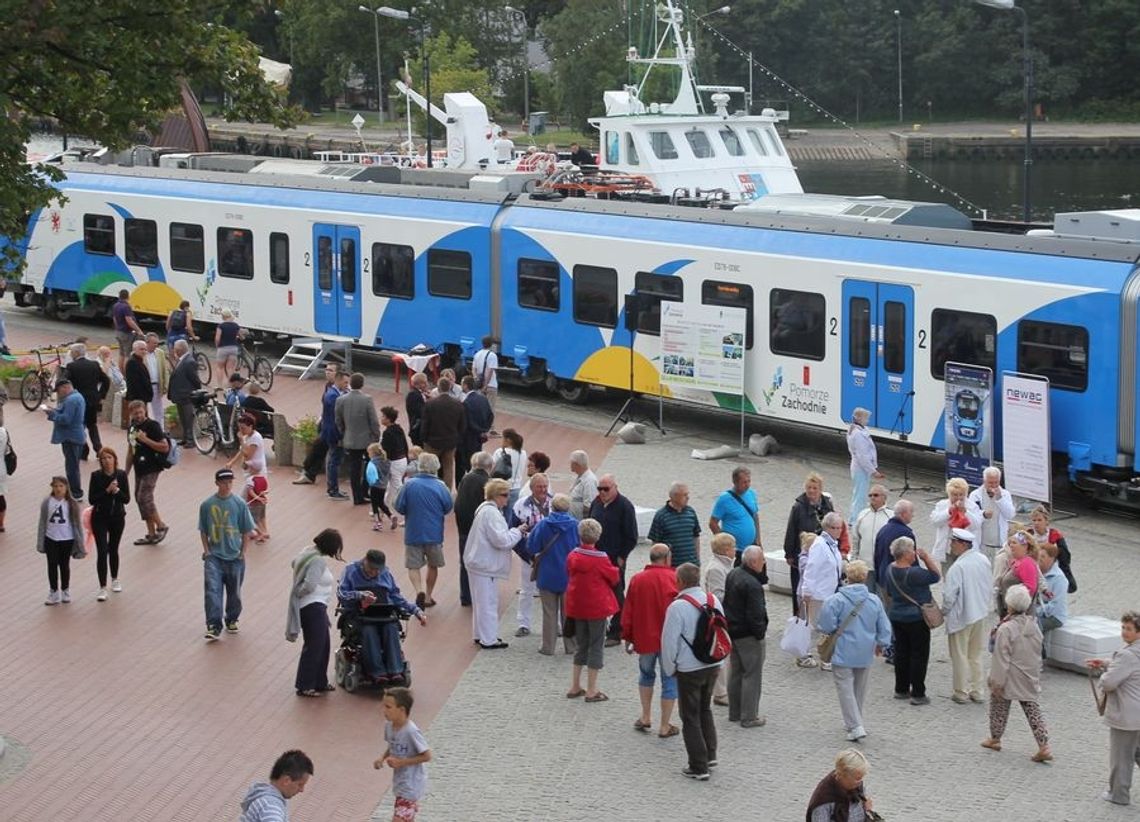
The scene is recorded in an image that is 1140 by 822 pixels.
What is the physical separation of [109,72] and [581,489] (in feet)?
18.5

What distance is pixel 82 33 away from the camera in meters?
14.5

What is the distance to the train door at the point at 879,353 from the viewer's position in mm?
23531

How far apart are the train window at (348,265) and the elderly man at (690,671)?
60.0ft

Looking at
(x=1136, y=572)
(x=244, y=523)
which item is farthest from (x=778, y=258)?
(x=244, y=523)

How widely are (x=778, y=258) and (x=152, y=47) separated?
11.7 m

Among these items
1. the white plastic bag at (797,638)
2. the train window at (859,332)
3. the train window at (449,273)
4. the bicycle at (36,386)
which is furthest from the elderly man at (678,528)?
the train window at (449,273)

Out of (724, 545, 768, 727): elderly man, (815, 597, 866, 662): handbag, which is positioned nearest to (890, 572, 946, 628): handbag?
(815, 597, 866, 662): handbag

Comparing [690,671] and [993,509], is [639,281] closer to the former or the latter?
[993,509]

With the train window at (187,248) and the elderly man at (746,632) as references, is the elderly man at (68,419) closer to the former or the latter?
the elderly man at (746,632)

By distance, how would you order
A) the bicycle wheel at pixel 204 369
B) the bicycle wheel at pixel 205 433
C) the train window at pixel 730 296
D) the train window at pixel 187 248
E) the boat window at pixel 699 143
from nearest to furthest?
the bicycle wheel at pixel 205 433
the train window at pixel 730 296
the bicycle wheel at pixel 204 369
the train window at pixel 187 248
the boat window at pixel 699 143

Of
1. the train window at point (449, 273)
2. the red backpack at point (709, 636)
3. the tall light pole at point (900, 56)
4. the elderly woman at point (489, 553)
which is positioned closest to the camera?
the red backpack at point (709, 636)

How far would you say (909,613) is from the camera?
50.1ft

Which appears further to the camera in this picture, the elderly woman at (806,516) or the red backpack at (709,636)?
the elderly woman at (806,516)

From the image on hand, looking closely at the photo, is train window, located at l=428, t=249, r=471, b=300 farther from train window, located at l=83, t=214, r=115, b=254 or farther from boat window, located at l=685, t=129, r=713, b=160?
boat window, located at l=685, t=129, r=713, b=160
